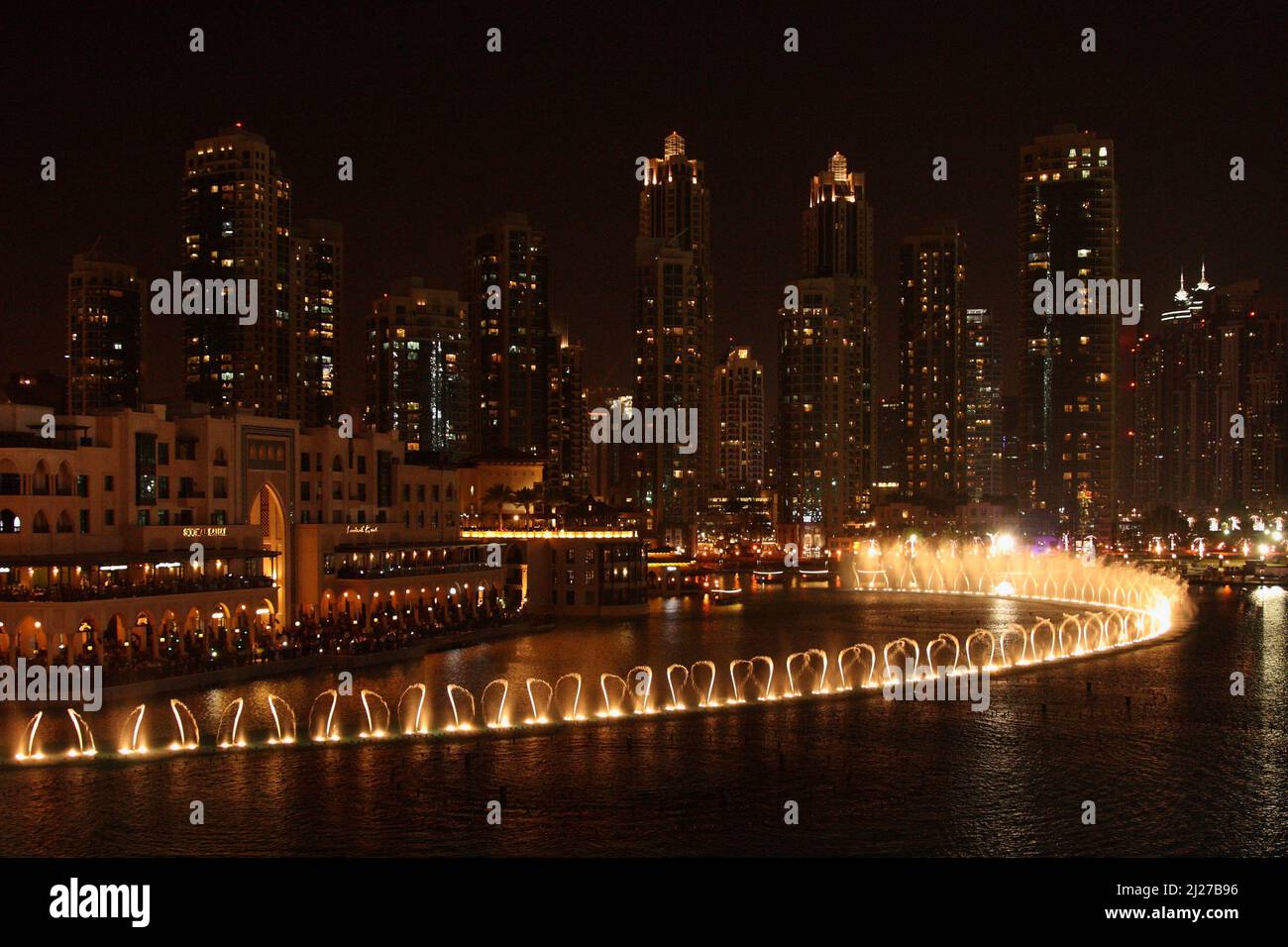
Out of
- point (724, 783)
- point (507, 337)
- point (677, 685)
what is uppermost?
point (507, 337)

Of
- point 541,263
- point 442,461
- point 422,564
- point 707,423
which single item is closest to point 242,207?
point 541,263

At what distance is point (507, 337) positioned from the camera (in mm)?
192000

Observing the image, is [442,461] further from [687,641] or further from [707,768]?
[707,768]

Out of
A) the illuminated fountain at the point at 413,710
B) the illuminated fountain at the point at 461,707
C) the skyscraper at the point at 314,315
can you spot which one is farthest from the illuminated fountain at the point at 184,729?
the skyscraper at the point at 314,315

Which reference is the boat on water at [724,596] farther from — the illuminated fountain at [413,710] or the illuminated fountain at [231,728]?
the illuminated fountain at [231,728]

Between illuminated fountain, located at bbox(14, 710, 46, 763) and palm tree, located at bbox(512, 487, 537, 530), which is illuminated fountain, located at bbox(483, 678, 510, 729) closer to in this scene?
illuminated fountain, located at bbox(14, 710, 46, 763)

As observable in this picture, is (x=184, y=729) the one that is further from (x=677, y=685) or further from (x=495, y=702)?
(x=677, y=685)

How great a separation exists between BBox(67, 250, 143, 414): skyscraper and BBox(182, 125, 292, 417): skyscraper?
771cm

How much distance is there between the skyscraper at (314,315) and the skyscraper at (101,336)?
2075 cm

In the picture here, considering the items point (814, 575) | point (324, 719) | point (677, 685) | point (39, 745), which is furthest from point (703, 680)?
point (814, 575)

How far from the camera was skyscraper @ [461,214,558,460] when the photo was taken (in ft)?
625

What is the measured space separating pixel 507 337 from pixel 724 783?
16467 centimetres

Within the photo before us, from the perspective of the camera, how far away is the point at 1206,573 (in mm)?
126938
